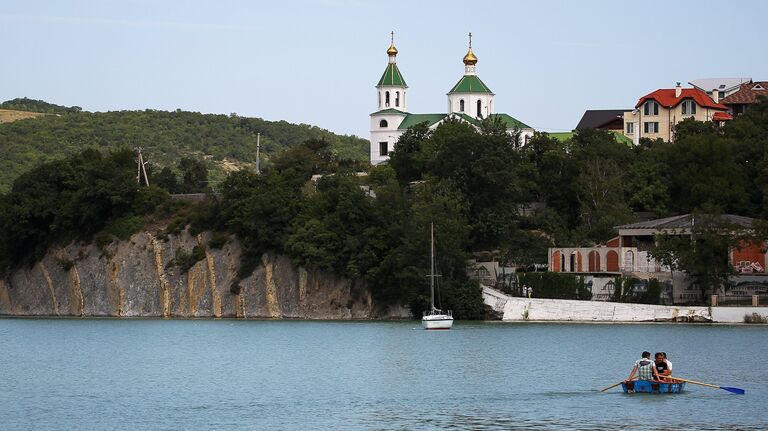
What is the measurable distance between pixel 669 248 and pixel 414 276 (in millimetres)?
16552

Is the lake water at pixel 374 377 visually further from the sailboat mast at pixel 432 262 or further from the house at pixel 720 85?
the house at pixel 720 85

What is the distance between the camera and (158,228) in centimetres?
11544

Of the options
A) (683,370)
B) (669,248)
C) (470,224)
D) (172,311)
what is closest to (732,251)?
(669,248)

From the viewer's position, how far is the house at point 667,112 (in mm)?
142625

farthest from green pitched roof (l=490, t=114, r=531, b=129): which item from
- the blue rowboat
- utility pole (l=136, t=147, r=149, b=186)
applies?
the blue rowboat

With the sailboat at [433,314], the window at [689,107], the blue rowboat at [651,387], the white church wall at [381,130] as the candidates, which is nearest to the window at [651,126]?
the window at [689,107]

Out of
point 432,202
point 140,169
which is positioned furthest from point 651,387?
point 140,169

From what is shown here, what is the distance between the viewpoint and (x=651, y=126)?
146500 mm

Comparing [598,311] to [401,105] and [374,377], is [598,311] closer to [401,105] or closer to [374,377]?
[374,377]

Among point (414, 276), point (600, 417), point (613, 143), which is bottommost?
point (600, 417)

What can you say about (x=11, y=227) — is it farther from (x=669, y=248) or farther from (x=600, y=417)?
(x=600, y=417)

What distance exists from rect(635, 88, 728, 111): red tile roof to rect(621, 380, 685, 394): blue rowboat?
90.9m

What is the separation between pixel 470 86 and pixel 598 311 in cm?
5901

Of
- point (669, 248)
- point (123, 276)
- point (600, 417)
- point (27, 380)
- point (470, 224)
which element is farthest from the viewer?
point (123, 276)
